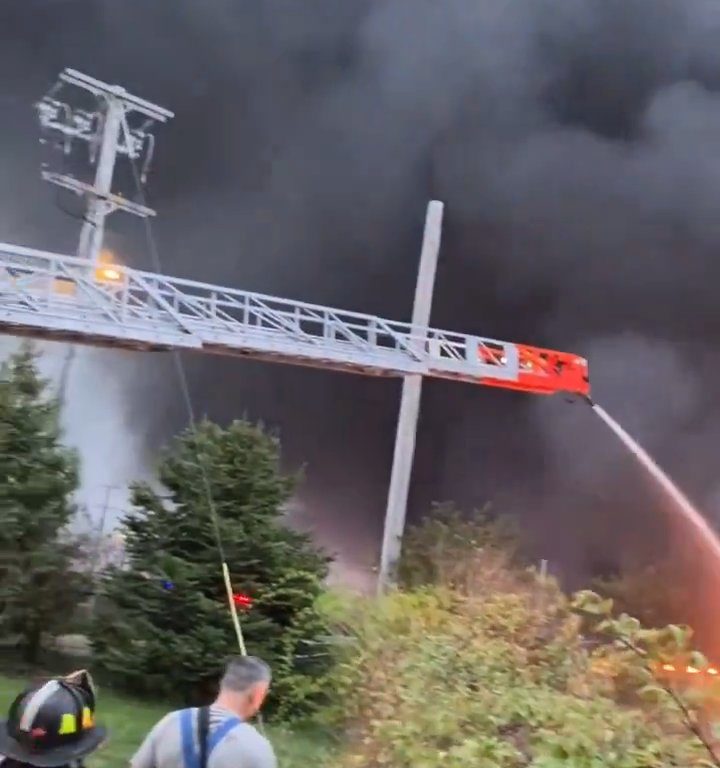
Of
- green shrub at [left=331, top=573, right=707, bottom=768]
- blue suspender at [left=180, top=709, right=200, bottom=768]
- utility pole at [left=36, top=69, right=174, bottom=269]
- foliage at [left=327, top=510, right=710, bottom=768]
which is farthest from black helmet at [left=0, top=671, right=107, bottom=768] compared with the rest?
utility pole at [left=36, top=69, right=174, bottom=269]

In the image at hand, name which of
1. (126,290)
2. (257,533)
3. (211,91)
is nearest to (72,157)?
(211,91)

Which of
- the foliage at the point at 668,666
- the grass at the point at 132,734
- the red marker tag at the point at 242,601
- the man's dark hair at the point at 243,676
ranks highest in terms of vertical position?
the red marker tag at the point at 242,601

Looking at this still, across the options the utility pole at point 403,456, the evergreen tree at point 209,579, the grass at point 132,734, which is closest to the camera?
the grass at point 132,734

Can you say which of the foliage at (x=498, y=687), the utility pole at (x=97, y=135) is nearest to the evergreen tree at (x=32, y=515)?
the utility pole at (x=97, y=135)

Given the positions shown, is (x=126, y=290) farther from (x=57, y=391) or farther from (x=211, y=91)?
(x=211, y=91)

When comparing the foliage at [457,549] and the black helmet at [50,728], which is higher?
the foliage at [457,549]

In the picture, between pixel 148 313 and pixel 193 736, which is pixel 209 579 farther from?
pixel 193 736

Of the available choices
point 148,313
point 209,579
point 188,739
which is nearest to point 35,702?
point 188,739

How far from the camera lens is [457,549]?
29.4 feet

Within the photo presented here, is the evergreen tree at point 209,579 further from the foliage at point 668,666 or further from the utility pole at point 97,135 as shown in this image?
the foliage at point 668,666

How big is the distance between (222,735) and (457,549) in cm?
713

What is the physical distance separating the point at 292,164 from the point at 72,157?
7.67 feet

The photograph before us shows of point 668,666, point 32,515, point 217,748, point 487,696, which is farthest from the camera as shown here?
point 32,515

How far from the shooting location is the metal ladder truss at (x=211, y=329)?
6387 mm
